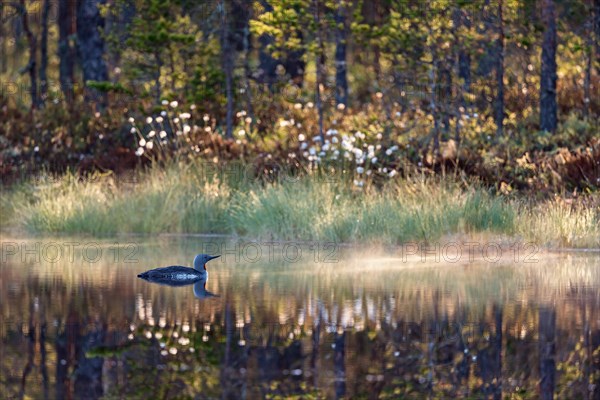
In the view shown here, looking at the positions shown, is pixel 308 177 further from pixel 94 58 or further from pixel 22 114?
pixel 94 58

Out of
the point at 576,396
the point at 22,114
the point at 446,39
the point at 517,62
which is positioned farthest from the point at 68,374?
the point at 517,62

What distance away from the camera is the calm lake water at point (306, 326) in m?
8.01

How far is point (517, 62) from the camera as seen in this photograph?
29.6m

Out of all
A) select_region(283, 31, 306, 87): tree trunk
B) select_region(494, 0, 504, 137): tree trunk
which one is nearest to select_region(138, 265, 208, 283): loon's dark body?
select_region(494, 0, 504, 137): tree trunk

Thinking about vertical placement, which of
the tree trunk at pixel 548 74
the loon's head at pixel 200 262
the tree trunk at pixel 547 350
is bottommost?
the tree trunk at pixel 547 350

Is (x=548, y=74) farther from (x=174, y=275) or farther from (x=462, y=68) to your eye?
(x=174, y=275)

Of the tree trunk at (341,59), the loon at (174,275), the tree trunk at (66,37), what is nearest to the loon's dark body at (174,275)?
the loon at (174,275)

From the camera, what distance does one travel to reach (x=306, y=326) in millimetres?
10445

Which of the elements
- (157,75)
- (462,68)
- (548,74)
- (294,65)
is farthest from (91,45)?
(548,74)

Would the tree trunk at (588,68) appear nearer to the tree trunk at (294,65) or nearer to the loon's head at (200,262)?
the tree trunk at (294,65)

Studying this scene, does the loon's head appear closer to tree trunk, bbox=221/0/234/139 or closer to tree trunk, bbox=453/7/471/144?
tree trunk, bbox=453/7/471/144

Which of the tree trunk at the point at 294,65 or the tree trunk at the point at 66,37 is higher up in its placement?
the tree trunk at the point at 66,37

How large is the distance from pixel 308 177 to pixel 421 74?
5981 mm

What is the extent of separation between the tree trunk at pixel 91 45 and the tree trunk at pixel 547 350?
20.3m
